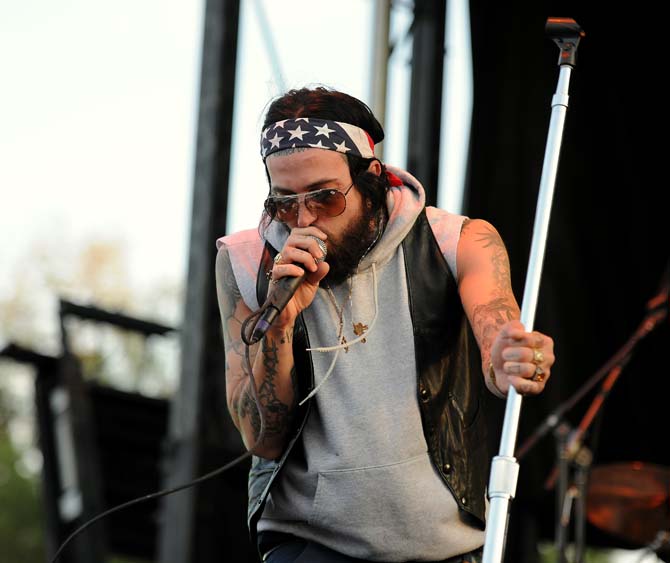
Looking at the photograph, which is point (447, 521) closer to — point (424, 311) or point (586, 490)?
point (424, 311)

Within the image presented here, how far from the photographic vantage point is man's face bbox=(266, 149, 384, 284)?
2.45 metres

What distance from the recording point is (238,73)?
5316 millimetres

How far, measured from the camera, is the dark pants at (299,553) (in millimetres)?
2439

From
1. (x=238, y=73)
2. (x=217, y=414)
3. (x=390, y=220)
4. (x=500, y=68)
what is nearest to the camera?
(x=390, y=220)

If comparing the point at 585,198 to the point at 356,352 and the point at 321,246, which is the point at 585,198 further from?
the point at 321,246

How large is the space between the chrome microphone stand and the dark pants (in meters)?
0.47

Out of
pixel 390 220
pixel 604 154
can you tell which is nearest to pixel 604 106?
pixel 604 154

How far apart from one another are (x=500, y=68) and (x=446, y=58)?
0.32 metres

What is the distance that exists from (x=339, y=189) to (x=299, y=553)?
0.78 metres

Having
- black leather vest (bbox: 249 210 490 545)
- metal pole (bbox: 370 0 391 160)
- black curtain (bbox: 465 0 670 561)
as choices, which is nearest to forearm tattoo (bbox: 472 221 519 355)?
black leather vest (bbox: 249 210 490 545)

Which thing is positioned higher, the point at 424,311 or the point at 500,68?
the point at 500,68

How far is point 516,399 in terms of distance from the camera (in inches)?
79.3

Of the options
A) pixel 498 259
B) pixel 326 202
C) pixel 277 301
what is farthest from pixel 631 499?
pixel 277 301

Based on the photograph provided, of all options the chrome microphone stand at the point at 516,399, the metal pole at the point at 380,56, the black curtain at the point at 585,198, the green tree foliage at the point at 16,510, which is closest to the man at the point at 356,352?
the chrome microphone stand at the point at 516,399
